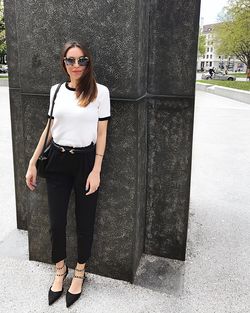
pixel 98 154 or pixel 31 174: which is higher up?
pixel 98 154

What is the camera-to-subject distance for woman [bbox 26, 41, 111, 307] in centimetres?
249

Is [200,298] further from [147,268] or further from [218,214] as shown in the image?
[218,214]

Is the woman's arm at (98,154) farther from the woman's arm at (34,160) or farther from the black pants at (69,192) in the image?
the woman's arm at (34,160)

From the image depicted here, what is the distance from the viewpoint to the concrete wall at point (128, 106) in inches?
107

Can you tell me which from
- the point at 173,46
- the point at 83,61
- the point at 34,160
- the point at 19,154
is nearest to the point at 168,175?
the point at 173,46

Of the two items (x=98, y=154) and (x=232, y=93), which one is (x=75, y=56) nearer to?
(x=98, y=154)

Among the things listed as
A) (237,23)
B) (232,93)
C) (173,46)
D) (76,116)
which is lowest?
(232,93)

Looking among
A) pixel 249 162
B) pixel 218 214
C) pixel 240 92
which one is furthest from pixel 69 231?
pixel 240 92

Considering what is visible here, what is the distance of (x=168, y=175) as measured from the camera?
3.38 meters

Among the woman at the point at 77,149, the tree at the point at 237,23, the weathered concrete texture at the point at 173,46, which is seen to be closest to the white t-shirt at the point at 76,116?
the woman at the point at 77,149

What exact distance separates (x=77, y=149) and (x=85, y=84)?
1.56 feet

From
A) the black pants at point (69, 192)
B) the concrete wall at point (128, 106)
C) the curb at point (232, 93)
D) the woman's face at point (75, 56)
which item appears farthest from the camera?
the curb at point (232, 93)

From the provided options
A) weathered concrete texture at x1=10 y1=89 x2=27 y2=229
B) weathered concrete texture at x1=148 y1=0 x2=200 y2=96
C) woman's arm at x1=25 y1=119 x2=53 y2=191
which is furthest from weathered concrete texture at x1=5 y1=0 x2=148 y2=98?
weathered concrete texture at x1=10 y1=89 x2=27 y2=229

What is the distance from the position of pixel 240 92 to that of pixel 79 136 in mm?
17923
